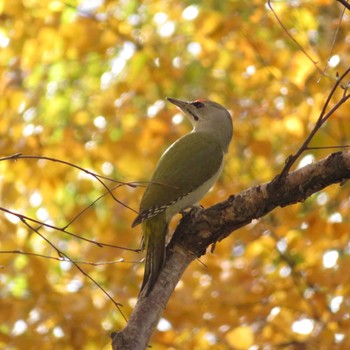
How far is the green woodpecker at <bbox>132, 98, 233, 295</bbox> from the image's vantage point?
4078mm

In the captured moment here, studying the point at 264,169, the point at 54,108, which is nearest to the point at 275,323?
the point at 264,169

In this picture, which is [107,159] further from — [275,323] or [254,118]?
[275,323]

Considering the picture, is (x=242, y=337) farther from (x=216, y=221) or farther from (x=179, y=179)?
(x=216, y=221)

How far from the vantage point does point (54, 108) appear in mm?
8781

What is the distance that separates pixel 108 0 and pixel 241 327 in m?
3.29

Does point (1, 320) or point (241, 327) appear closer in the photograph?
point (1, 320)

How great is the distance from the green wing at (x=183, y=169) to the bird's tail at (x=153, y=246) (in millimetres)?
90

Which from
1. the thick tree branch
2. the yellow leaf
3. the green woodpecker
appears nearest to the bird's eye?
the green woodpecker

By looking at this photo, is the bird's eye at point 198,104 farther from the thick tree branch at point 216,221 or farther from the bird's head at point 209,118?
the thick tree branch at point 216,221

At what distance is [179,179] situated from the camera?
187 inches

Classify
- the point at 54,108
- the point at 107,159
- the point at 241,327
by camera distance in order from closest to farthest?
1. the point at 241,327
2. the point at 107,159
3. the point at 54,108

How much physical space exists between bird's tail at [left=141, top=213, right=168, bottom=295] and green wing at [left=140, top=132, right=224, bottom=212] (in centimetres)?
9

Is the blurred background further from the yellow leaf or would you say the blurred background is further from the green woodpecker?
the green woodpecker

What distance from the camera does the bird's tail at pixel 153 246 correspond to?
360 centimetres
